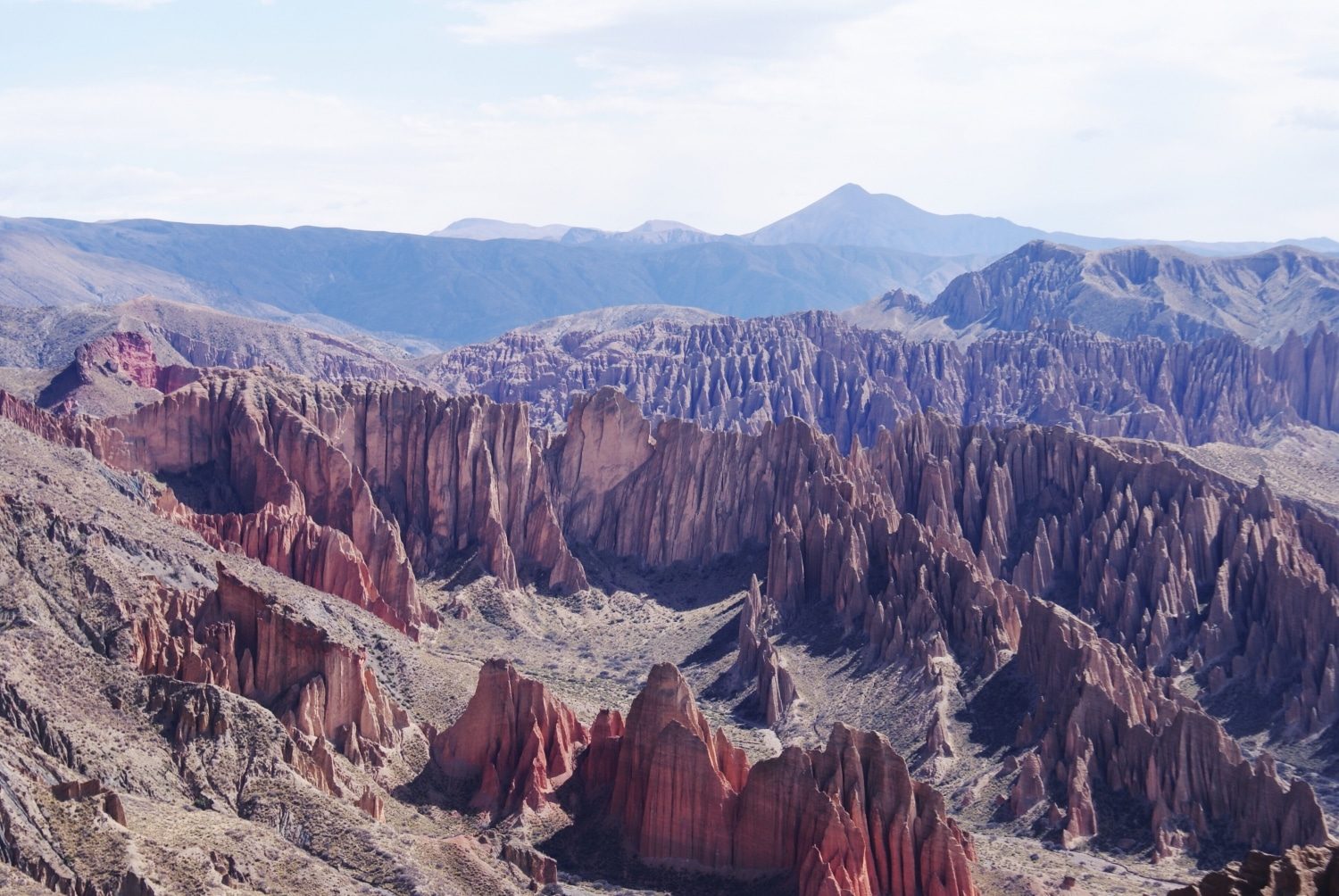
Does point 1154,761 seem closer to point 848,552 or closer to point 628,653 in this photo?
point 848,552

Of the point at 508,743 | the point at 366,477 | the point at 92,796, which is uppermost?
the point at 366,477

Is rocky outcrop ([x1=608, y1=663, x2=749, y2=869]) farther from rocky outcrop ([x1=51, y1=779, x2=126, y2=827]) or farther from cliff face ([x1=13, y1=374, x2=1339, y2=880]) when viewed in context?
rocky outcrop ([x1=51, y1=779, x2=126, y2=827])

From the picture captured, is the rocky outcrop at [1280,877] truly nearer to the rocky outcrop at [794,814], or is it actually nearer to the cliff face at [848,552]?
the rocky outcrop at [794,814]

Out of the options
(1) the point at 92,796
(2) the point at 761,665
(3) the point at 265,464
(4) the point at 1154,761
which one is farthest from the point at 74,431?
(4) the point at 1154,761

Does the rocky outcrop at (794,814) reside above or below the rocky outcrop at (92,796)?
below

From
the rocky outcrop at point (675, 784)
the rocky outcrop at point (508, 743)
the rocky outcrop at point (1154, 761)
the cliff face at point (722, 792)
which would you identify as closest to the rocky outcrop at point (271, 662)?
the rocky outcrop at point (508, 743)

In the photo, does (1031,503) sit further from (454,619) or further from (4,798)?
(4,798)
